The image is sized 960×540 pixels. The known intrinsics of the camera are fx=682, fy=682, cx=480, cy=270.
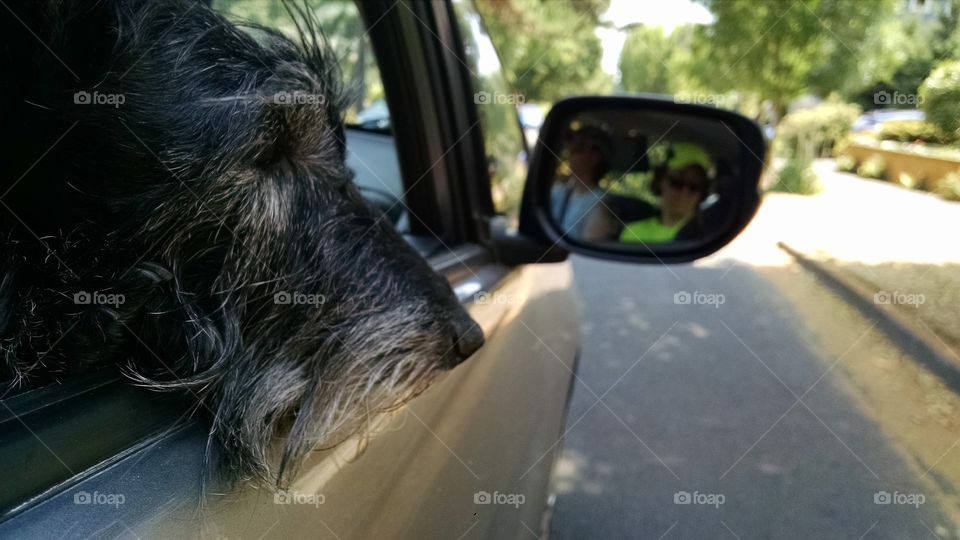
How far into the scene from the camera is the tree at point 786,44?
→ 284 centimetres

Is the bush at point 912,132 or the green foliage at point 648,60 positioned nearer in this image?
the bush at point 912,132

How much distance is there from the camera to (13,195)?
4.74ft

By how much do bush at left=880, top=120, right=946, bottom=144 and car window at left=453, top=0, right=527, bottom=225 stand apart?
5.91 ft

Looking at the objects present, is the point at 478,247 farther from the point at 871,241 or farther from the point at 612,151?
the point at 871,241

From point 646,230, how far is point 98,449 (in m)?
3.14

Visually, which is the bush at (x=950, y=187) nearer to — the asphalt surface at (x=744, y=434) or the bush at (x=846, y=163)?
the bush at (x=846, y=163)

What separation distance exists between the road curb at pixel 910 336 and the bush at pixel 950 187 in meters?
0.43

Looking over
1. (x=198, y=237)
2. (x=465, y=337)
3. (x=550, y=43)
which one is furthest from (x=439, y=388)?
(x=550, y=43)

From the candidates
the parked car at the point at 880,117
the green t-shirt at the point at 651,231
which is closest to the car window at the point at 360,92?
the green t-shirt at the point at 651,231

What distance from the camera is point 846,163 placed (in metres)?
2.81

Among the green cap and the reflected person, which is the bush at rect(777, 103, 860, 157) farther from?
the reflected person

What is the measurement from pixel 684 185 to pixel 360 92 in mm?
2053

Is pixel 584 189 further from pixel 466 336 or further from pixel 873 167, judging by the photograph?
pixel 466 336

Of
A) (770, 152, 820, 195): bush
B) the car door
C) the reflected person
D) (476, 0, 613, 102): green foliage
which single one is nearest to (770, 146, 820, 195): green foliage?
(770, 152, 820, 195): bush
